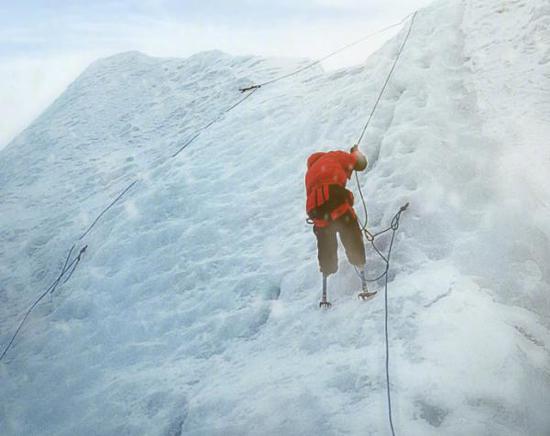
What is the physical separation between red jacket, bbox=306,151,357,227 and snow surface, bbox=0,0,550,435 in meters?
0.77

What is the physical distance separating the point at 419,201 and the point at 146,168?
650 centimetres

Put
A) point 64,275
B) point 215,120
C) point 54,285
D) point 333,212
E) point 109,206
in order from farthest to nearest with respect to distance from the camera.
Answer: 1. point 215,120
2. point 109,206
3. point 64,275
4. point 54,285
5. point 333,212

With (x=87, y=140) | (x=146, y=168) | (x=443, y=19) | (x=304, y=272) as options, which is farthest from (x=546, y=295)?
(x=87, y=140)

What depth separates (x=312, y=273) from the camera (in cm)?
573

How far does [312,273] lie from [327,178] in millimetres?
1331

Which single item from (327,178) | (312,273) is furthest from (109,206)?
(327,178)

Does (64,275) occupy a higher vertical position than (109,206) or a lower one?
lower

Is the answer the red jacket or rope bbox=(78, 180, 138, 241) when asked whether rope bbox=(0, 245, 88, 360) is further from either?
the red jacket

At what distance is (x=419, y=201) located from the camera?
18.1ft

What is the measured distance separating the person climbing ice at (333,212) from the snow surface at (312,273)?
14.1 inches

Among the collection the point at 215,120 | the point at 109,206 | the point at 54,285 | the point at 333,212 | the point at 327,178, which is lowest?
the point at 54,285

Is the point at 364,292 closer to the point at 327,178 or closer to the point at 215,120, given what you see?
the point at 327,178

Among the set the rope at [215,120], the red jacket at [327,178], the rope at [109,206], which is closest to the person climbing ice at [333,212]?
the red jacket at [327,178]

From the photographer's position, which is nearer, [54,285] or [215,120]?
[54,285]
